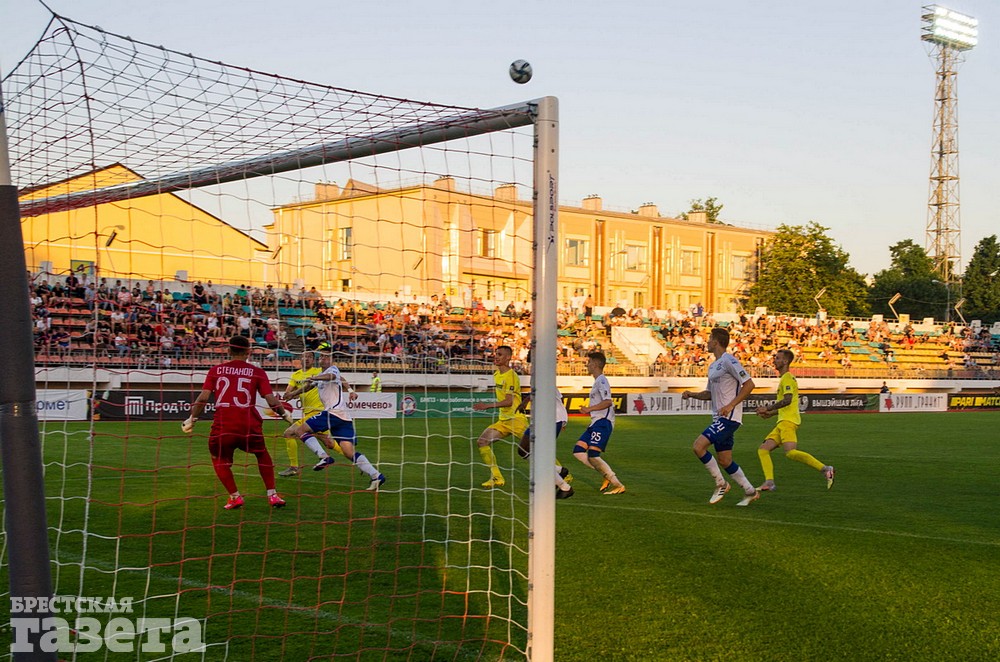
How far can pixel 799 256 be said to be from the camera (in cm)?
6469

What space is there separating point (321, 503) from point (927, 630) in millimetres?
7107

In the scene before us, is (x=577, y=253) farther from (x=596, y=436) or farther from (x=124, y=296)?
(x=124, y=296)

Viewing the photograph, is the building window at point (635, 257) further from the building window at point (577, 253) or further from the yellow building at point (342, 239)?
the yellow building at point (342, 239)

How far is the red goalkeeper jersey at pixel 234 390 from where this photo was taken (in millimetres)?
9508

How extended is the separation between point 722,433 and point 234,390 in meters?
5.59

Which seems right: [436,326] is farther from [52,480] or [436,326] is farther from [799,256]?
[799,256]

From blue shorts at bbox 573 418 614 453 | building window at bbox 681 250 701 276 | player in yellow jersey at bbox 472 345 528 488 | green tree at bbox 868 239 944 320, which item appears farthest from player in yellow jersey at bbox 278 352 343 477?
green tree at bbox 868 239 944 320

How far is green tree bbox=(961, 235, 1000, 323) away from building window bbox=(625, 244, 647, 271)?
28.5 meters

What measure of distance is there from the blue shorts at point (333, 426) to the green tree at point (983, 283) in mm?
71937

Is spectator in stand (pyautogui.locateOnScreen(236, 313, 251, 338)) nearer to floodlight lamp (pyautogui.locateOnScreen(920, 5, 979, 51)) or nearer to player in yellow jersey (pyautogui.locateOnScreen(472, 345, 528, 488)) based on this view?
player in yellow jersey (pyautogui.locateOnScreen(472, 345, 528, 488))

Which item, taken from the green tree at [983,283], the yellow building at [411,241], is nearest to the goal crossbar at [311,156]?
the yellow building at [411,241]

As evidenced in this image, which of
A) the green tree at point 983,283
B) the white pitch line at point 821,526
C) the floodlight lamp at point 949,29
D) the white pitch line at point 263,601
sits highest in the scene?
the floodlight lamp at point 949,29

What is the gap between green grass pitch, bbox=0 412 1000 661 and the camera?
5469 millimetres

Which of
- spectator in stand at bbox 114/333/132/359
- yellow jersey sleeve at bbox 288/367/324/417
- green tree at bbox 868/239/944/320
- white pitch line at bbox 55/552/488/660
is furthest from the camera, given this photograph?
green tree at bbox 868/239/944/320
